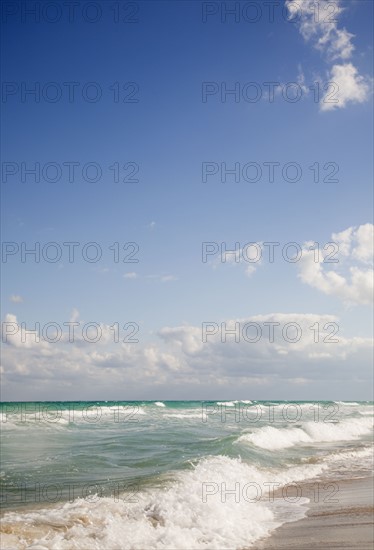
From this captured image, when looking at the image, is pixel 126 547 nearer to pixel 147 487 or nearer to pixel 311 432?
pixel 147 487

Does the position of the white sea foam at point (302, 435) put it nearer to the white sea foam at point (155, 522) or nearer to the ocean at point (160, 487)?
the ocean at point (160, 487)

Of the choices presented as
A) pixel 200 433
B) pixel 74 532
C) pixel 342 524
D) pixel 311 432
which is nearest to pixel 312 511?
pixel 342 524

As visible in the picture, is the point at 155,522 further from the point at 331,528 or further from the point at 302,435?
the point at 302,435

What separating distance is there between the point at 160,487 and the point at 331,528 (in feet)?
16.7

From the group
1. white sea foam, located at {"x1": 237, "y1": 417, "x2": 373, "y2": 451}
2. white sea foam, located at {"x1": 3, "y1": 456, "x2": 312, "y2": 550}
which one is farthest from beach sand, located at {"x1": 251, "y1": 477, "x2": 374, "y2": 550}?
white sea foam, located at {"x1": 237, "y1": 417, "x2": 373, "y2": 451}

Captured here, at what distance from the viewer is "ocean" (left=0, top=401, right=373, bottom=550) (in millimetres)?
8969

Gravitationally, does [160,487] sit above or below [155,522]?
below

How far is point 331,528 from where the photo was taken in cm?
918

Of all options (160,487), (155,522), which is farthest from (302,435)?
(155,522)

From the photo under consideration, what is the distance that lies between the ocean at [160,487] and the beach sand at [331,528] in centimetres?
35

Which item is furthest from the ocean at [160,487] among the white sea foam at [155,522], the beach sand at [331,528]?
the beach sand at [331,528]

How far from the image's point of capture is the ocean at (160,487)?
8969mm

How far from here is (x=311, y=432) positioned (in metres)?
30.8

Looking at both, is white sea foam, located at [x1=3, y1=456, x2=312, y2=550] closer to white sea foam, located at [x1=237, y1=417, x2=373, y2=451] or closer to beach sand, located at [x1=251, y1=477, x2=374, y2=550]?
beach sand, located at [x1=251, y1=477, x2=374, y2=550]
